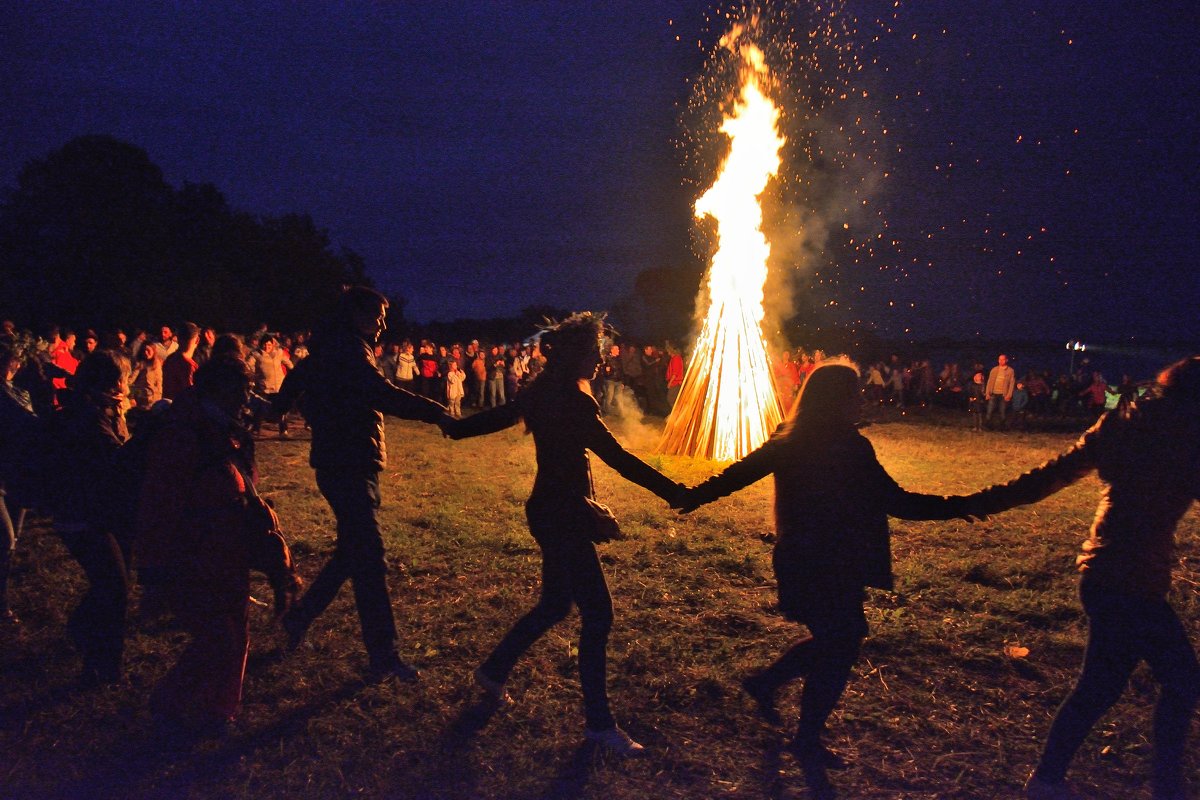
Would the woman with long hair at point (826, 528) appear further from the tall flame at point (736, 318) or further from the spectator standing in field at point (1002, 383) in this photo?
the spectator standing in field at point (1002, 383)

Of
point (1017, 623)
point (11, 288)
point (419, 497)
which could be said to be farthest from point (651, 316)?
point (1017, 623)

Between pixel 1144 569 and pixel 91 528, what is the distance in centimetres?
546

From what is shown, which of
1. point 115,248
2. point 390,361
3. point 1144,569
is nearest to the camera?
point 1144,569

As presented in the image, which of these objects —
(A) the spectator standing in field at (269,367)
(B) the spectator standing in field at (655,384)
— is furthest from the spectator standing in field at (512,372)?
(A) the spectator standing in field at (269,367)

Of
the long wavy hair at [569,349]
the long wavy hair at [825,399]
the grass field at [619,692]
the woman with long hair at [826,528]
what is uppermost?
the long wavy hair at [569,349]

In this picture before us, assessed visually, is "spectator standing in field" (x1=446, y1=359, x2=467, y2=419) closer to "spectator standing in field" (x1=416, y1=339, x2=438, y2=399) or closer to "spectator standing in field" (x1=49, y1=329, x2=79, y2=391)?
"spectator standing in field" (x1=416, y1=339, x2=438, y2=399)

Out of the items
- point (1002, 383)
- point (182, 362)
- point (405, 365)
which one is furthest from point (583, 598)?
point (1002, 383)

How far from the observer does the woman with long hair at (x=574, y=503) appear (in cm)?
367

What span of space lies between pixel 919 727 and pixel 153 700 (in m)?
4.00

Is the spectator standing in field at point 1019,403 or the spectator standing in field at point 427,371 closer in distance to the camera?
the spectator standing in field at point 1019,403

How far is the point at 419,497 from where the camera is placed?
9.88 metres

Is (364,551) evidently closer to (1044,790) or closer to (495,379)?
(1044,790)

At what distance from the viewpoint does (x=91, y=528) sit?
4.45 meters

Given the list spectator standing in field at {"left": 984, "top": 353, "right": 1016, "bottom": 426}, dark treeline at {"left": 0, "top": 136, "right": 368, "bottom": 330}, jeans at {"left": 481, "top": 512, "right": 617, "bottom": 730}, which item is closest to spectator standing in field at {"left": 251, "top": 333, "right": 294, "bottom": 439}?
jeans at {"left": 481, "top": 512, "right": 617, "bottom": 730}
